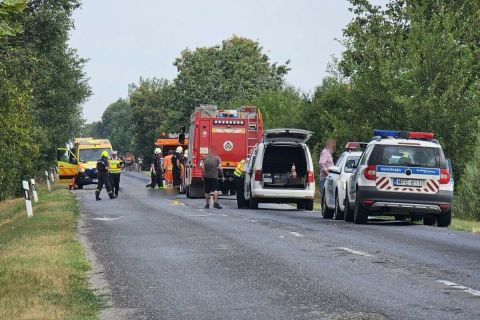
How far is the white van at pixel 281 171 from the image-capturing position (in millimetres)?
31734

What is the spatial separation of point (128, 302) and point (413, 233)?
35.4 feet

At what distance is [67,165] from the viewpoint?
59281 mm

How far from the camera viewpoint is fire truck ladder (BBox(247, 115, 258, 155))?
40.4 metres

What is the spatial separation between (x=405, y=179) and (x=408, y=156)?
492 millimetres

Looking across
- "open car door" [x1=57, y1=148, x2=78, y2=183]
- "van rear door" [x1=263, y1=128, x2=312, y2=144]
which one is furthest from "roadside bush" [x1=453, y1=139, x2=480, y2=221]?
"open car door" [x1=57, y1=148, x2=78, y2=183]

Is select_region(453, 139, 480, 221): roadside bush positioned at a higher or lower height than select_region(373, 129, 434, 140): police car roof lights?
lower

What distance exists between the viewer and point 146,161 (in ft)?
456

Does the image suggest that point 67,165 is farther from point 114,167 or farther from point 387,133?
point 387,133

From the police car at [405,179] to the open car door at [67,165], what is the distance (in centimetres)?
3643

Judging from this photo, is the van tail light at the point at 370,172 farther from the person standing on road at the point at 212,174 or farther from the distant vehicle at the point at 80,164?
the distant vehicle at the point at 80,164

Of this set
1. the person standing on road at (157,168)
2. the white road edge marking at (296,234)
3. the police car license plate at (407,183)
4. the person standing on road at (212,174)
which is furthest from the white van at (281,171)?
the person standing on road at (157,168)

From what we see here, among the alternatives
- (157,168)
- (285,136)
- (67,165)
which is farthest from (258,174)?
(67,165)

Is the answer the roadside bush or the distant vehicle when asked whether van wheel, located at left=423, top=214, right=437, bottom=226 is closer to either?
the roadside bush

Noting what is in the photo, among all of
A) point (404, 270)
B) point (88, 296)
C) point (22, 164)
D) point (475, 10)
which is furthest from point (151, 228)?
point (475, 10)
